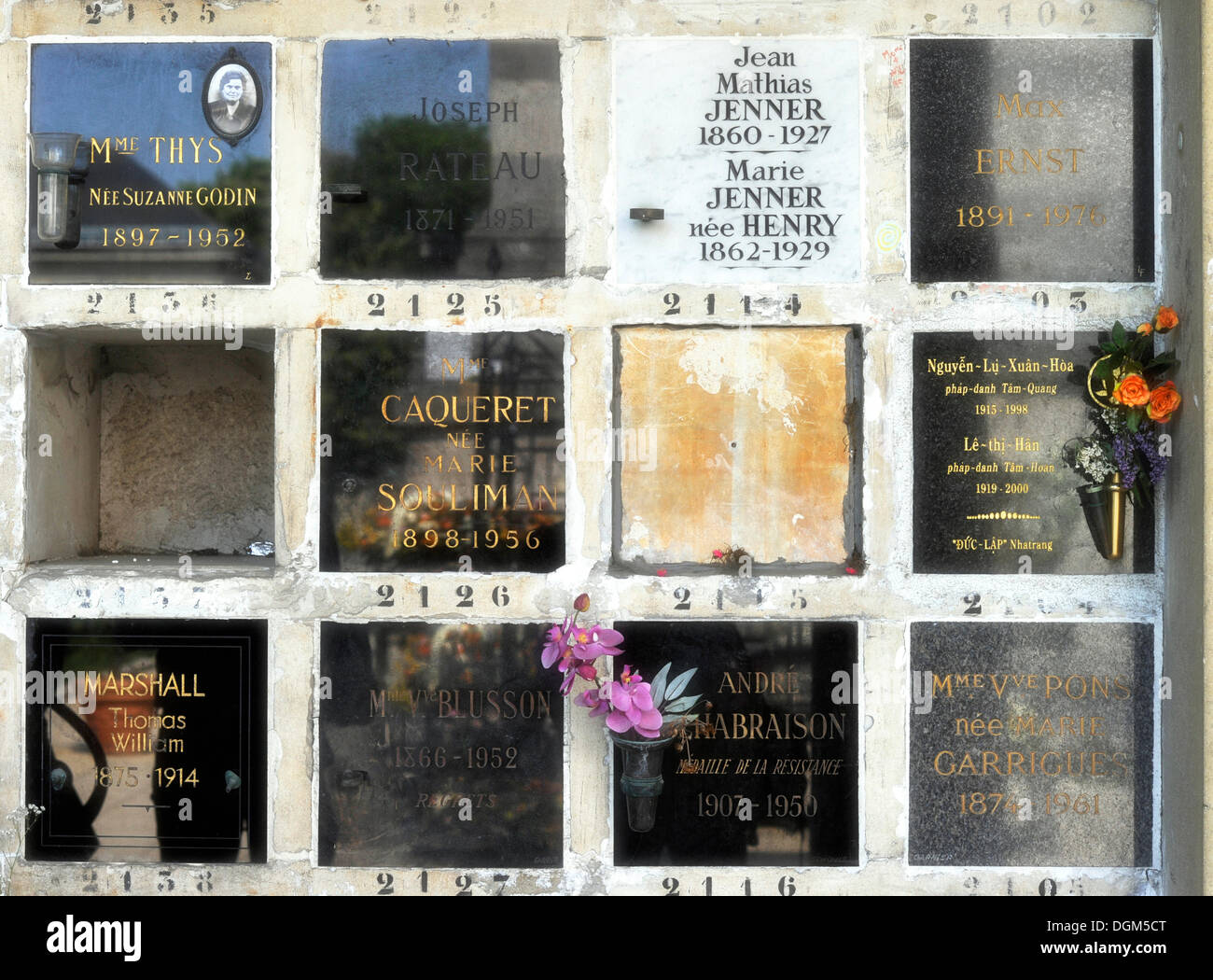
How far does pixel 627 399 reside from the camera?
161 inches

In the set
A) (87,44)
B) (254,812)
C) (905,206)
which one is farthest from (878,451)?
(87,44)

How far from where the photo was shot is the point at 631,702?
376cm

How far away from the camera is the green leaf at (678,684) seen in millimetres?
3953

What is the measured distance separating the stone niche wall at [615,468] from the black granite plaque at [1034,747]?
2 cm

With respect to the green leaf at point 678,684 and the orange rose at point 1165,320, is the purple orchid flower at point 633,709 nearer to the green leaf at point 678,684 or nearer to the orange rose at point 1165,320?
the green leaf at point 678,684

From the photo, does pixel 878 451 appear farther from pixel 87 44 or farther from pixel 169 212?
pixel 87 44

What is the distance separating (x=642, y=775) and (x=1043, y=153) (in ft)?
10.5

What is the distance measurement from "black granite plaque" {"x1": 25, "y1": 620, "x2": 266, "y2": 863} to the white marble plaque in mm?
2529

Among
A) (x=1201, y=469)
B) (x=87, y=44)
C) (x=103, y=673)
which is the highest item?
(x=87, y=44)

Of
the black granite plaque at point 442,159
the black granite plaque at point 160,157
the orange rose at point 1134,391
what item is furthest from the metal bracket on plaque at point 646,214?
the orange rose at point 1134,391

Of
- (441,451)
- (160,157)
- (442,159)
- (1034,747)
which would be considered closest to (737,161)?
→ (442,159)

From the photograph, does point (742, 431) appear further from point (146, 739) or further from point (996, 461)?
point (146, 739)

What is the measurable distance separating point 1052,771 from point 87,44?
5314 millimetres

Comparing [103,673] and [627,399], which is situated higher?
[627,399]
